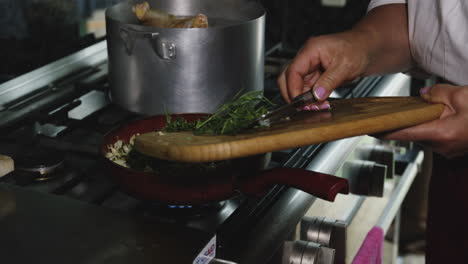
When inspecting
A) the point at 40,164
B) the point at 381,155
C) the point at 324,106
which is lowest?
the point at 381,155

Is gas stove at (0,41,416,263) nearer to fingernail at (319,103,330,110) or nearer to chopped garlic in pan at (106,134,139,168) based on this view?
chopped garlic in pan at (106,134,139,168)

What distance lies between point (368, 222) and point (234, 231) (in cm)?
52

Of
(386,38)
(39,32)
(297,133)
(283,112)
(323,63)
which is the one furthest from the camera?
(39,32)

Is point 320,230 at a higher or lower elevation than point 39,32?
lower

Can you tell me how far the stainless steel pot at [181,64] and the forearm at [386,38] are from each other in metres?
0.19

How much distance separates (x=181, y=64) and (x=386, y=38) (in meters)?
0.39

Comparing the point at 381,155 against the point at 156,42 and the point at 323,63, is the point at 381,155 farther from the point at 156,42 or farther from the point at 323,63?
the point at 156,42

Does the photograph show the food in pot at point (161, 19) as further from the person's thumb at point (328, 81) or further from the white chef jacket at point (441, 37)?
the white chef jacket at point (441, 37)

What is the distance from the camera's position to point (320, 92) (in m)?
0.84

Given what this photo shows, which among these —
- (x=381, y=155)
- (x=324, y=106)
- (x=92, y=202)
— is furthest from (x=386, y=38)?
(x=92, y=202)

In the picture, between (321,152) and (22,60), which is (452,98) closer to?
(321,152)

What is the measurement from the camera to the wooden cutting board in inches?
25.0

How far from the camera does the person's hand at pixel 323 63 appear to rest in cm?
97

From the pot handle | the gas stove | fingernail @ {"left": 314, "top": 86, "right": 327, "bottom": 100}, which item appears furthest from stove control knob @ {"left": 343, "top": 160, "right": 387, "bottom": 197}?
the pot handle
